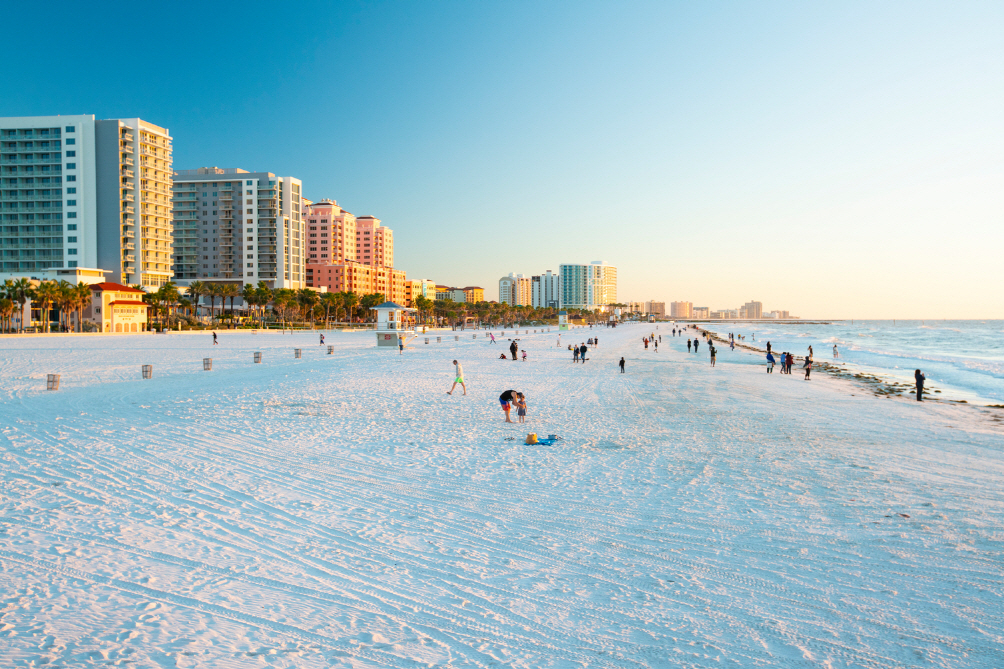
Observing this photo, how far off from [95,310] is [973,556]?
8957cm

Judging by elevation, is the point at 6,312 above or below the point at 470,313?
below

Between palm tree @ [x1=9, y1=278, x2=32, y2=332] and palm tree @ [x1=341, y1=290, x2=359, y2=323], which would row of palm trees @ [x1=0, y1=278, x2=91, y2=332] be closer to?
palm tree @ [x1=9, y1=278, x2=32, y2=332]

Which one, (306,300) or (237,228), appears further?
(237,228)

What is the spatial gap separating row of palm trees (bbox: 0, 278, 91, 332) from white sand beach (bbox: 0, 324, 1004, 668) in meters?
63.9

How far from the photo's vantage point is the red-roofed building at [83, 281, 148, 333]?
69.6m

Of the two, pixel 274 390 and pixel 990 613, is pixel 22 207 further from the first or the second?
pixel 990 613

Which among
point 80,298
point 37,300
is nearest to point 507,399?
point 80,298

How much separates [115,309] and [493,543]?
80182 millimetres

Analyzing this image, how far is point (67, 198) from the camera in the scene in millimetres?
90562

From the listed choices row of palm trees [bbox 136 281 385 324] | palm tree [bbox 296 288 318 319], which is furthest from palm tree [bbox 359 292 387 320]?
palm tree [bbox 296 288 318 319]

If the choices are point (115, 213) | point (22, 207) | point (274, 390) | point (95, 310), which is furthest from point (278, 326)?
point (274, 390)

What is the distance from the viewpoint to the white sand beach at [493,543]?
4621 mm

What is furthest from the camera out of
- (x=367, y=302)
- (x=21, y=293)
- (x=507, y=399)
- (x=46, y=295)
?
(x=367, y=302)

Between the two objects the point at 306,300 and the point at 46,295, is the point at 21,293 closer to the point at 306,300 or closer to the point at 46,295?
the point at 46,295
